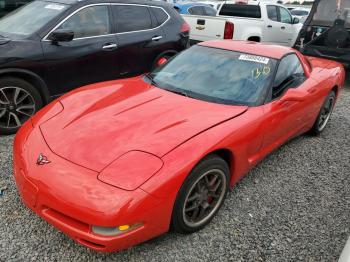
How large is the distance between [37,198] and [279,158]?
9.31ft

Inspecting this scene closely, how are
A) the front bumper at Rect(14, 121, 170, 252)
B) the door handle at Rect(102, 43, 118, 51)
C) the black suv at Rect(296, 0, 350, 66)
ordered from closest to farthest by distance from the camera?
the front bumper at Rect(14, 121, 170, 252), the door handle at Rect(102, 43, 118, 51), the black suv at Rect(296, 0, 350, 66)

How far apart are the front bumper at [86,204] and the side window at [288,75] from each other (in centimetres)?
188

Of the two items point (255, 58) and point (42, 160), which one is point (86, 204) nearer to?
point (42, 160)

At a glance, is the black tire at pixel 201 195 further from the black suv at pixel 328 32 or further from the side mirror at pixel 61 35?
the black suv at pixel 328 32

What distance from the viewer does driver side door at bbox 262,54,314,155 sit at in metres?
3.40

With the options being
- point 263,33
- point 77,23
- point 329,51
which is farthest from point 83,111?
point 263,33

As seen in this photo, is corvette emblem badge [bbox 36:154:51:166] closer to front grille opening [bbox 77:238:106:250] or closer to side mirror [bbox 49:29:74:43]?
front grille opening [bbox 77:238:106:250]

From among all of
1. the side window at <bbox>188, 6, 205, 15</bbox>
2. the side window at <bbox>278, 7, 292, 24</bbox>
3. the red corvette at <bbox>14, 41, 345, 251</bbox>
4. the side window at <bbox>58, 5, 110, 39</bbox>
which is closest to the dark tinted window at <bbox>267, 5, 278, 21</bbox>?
the side window at <bbox>278, 7, 292, 24</bbox>

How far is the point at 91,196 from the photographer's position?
7.36 feet

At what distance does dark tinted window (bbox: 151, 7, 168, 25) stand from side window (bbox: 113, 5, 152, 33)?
15cm

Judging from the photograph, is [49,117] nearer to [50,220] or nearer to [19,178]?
[19,178]

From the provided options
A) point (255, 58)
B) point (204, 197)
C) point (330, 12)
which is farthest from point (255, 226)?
point (330, 12)

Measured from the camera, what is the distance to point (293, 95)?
3588 mm

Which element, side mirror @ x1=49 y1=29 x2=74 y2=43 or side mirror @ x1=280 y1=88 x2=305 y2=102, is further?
side mirror @ x1=49 y1=29 x2=74 y2=43
